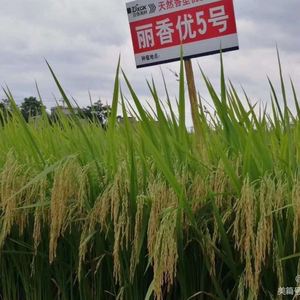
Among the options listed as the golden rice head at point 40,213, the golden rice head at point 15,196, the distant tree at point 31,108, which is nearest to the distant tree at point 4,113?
the distant tree at point 31,108

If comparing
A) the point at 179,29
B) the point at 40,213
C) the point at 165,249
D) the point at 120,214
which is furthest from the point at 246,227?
the point at 179,29

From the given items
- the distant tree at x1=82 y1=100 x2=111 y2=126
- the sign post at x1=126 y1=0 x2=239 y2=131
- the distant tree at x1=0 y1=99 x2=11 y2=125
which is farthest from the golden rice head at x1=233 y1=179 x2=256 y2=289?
the sign post at x1=126 y1=0 x2=239 y2=131

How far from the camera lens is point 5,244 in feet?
4.98

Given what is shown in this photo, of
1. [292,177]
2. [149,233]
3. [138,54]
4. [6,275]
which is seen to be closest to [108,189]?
[149,233]

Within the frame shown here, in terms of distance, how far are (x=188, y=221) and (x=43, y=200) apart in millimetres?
476

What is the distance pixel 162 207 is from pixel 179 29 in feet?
6.17

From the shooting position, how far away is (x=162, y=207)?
3.73 feet

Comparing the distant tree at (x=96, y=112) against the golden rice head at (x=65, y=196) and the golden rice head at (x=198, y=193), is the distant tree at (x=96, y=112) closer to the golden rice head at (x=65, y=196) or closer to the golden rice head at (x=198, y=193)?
the golden rice head at (x=65, y=196)

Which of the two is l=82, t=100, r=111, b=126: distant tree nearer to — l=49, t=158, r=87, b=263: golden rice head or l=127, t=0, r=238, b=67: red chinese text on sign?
l=49, t=158, r=87, b=263: golden rice head

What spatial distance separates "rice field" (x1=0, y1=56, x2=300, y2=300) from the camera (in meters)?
1.07

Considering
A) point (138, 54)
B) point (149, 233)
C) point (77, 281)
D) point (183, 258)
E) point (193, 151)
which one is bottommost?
point (77, 281)

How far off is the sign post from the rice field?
1.15 meters

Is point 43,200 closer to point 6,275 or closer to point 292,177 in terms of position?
point 6,275

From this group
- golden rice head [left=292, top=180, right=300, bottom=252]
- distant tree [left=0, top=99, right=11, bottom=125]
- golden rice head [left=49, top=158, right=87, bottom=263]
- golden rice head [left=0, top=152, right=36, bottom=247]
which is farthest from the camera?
distant tree [left=0, top=99, right=11, bottom=125]
